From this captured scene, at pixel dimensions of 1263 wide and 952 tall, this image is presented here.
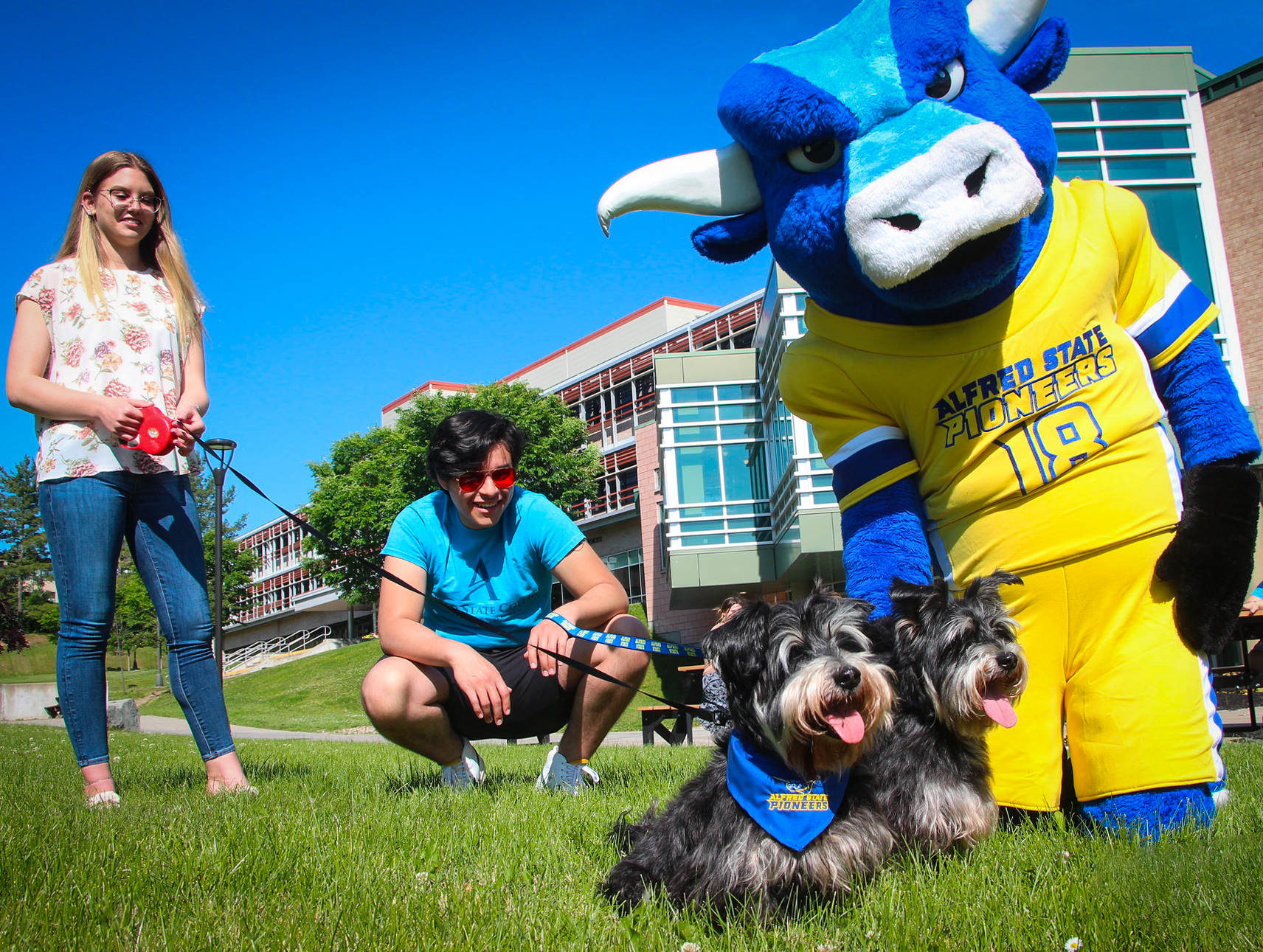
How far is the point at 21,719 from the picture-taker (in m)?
22.3

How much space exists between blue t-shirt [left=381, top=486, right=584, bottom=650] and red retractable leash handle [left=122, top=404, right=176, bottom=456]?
1.14 meters

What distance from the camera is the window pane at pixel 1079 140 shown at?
19.0 meters

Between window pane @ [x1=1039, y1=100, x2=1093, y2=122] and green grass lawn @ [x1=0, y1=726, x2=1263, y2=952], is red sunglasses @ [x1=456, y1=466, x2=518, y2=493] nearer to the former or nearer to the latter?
green grass lawn @ [x1=0, y1=726, x2=1263, y2=952]

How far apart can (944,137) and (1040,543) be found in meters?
1.39

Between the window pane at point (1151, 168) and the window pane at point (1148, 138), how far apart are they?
35cm

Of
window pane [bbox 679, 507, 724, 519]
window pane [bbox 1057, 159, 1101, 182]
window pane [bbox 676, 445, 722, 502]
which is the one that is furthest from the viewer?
window pane [bbox 676, 445, 722, 502]

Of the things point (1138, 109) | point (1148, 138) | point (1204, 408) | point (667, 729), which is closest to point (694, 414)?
point (1148, 138)

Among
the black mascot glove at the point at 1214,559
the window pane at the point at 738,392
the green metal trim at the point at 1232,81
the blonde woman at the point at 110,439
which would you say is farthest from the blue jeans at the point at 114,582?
the green metal trim at the point at 1232,81

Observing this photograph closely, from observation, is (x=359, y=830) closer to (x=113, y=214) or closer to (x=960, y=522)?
(x=960, y=522)

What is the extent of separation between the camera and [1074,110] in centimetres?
1920

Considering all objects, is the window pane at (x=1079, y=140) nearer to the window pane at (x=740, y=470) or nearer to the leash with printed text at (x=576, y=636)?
the window pane at (x=740, y=470)

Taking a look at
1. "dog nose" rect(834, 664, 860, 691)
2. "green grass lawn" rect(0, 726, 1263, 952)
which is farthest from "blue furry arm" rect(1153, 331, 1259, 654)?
"dog nose" rect(834, 664, 860, 691)

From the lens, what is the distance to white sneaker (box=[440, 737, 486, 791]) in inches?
182

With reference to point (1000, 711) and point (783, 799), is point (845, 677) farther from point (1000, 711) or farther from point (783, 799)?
point (1000, 711)
